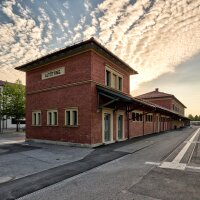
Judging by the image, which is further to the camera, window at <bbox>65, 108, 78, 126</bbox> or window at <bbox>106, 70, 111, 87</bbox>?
window at <bbox>106, 70, 111, 87</bbox>

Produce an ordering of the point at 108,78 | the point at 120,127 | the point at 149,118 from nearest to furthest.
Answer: the point at 108,78
the point at 120,127
the point at 149,118

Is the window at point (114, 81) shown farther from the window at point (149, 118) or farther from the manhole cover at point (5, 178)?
the manhole cover at point (5, 178)

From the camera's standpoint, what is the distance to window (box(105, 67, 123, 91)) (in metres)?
16.9

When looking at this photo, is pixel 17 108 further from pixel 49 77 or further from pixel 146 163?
pixel 146 163

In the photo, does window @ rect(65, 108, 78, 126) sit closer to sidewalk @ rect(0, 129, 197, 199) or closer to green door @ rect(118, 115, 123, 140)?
green door @ rect(118, 115, 123, 140)

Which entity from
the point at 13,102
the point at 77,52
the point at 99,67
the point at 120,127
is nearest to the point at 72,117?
the point at 99,67

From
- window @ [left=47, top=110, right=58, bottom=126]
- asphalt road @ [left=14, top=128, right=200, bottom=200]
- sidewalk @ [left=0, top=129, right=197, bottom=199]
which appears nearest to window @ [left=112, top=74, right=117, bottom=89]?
window @ [left=47, top=110, right=58, bottom=126]

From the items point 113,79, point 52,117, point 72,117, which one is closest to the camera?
point 72,117

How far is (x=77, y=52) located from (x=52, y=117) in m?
5.79

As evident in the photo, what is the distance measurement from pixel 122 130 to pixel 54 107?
6.47 meters

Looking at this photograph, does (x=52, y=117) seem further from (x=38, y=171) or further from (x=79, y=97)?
(x=38, y=171)

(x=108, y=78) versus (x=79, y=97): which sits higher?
(x=108, y=78)

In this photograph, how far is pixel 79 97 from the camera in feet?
48.2

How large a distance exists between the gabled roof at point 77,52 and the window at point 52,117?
4.25 meters
